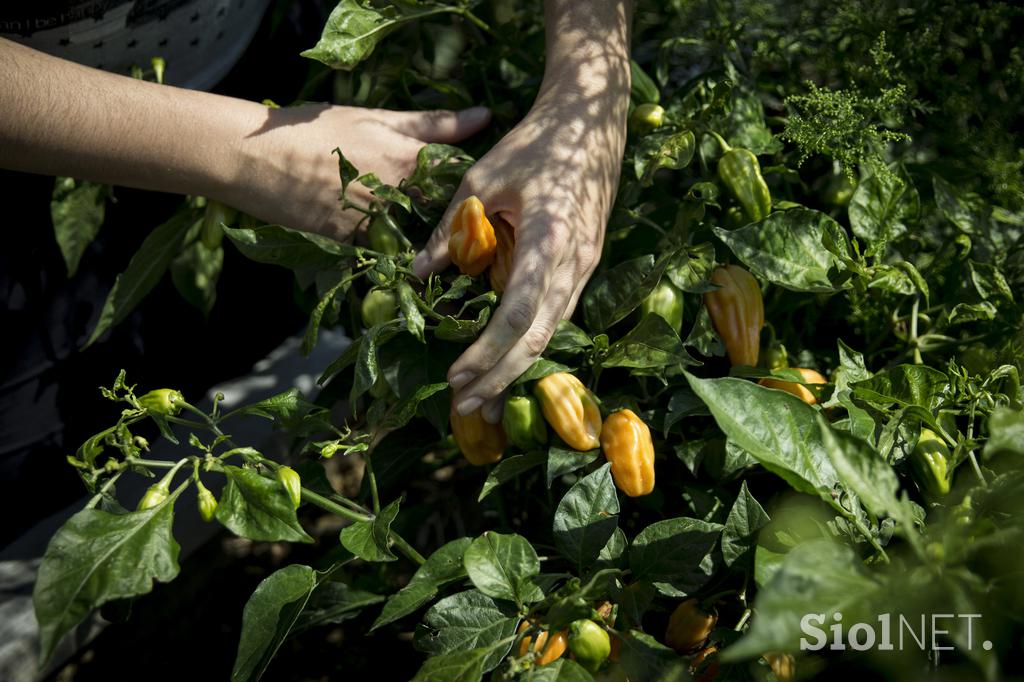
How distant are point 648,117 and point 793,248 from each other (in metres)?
0.24

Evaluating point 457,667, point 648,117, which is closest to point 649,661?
point 457,667

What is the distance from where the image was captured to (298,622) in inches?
40.6

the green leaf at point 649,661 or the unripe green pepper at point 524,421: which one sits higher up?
the unripe green pepper at point 524,421

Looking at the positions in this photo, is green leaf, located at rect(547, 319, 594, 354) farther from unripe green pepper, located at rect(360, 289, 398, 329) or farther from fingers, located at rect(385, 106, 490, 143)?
fingers, located at rect(385, 106, 490, 143)

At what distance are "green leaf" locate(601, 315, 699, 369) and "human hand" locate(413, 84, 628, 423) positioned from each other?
0.24 feet

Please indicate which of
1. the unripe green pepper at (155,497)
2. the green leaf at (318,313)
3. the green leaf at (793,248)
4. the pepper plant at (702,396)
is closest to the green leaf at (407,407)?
the pepper plant at (702,396)

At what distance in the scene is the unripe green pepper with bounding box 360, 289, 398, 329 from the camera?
88 centimetres

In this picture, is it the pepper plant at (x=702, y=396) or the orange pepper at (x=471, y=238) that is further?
the orange pepper at (x=471, y=238)

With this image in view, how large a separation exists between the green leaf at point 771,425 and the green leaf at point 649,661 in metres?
0.18

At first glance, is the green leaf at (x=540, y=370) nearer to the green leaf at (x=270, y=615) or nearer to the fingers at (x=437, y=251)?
the fingers at (x=437, y=251)

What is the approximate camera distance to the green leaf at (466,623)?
29.8 inches

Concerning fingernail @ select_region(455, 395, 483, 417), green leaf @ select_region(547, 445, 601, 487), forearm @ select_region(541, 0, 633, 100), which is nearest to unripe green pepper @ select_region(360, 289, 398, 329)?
fingernail @ select_region(455, 395, 483, 417)

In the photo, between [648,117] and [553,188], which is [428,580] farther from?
[648,117]

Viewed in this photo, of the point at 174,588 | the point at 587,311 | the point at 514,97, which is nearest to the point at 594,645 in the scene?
the point at 587,311
